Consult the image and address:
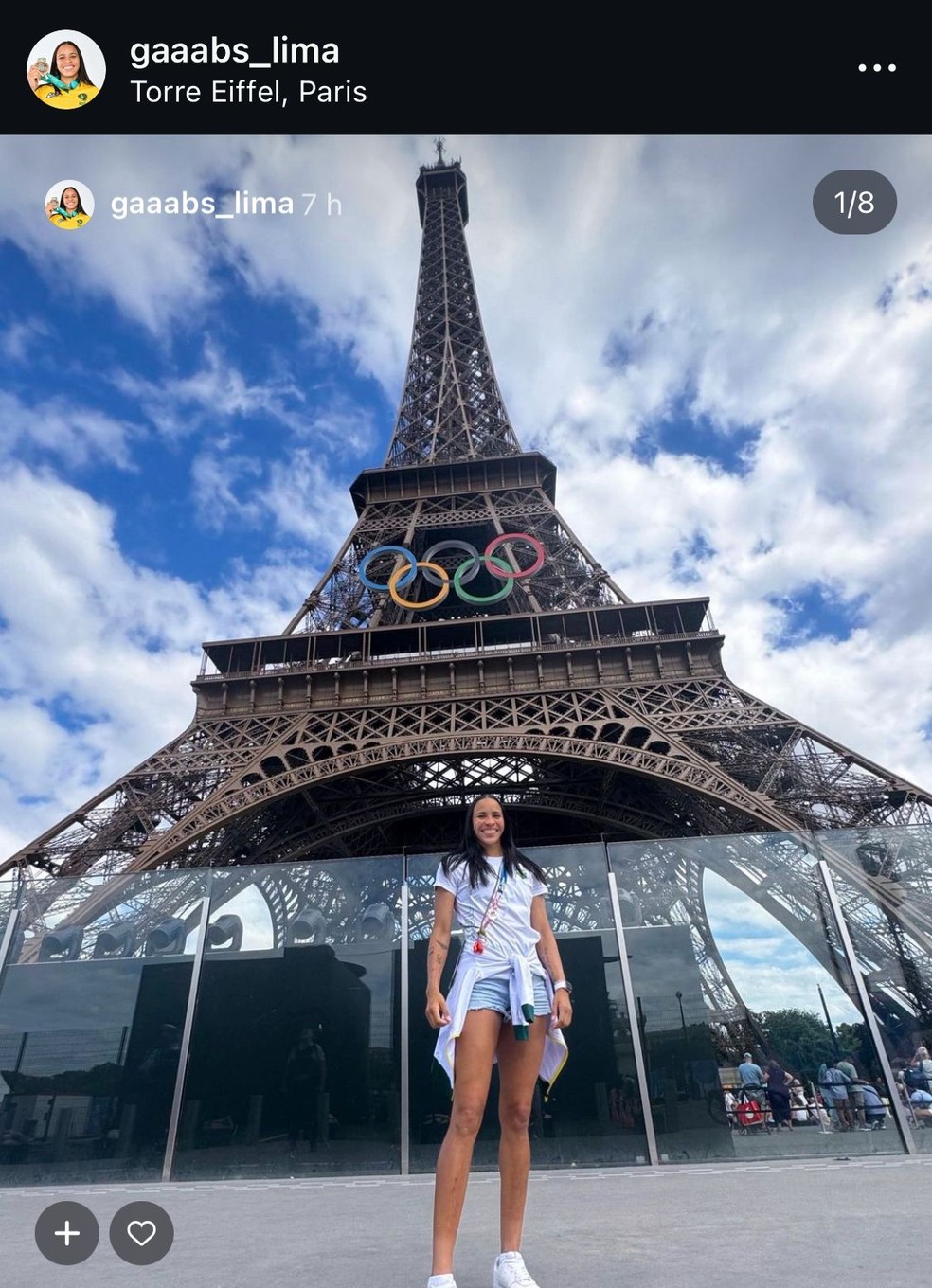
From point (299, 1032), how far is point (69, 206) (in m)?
6.06

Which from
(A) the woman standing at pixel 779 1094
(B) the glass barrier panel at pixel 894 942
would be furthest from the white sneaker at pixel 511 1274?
(B) the glass barrier panel at pixel 894 942

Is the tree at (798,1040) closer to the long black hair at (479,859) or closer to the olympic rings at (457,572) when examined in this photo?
the long black hair at (479,859)

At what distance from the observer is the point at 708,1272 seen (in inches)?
96.7

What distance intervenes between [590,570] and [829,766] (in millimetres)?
9793

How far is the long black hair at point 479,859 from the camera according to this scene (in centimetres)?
300

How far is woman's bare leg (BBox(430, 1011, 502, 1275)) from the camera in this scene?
2367 mm

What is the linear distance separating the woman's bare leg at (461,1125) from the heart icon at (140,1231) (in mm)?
948

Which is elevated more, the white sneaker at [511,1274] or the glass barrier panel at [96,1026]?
the glass barrier panel at [96,1026]

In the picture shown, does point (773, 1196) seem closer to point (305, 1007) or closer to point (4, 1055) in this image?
point (305, 1007)

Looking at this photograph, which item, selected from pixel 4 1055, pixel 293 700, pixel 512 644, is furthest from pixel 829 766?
pixel 4 1055
